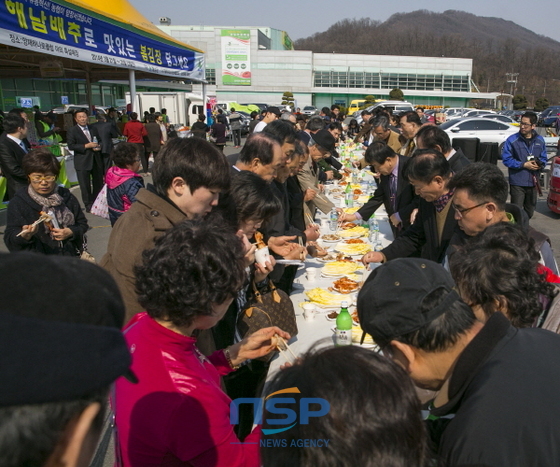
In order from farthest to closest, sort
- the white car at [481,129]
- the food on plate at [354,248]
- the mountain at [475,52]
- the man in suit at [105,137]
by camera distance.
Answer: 1. the mountain at [475,52]
2. the white car at [481,129]
3. the man in suit at [105,137]
4. the food on plate at [354,248]

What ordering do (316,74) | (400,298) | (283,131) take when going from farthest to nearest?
(316,74) → (283,131) → (400,298)

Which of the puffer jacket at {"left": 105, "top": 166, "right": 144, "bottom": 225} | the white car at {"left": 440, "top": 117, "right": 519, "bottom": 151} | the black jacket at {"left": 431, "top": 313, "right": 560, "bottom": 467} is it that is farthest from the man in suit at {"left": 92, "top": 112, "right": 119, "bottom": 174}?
the white car at {"left": 440, "top": 117, "right": 519, "bottom": 151}

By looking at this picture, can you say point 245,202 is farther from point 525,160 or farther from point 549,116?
point 549,116

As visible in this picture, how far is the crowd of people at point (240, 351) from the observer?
65 cm

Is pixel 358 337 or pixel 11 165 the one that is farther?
pixel 11 165

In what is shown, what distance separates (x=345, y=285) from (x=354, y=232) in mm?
1708

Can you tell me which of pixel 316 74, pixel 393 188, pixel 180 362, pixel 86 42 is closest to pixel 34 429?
pixel 180 362

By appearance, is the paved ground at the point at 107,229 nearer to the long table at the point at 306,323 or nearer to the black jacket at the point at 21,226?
the black jacket at the point at 21,226

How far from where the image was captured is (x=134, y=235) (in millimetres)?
2041

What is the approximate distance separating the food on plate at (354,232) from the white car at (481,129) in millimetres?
14406

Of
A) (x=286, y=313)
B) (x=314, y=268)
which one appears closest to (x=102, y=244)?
(x=314, y=268)

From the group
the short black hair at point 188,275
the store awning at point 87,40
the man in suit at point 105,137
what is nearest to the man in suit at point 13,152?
the store awning at point 87,40

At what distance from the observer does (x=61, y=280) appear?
0.68 meters

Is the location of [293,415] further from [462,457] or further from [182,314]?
[182,314]
